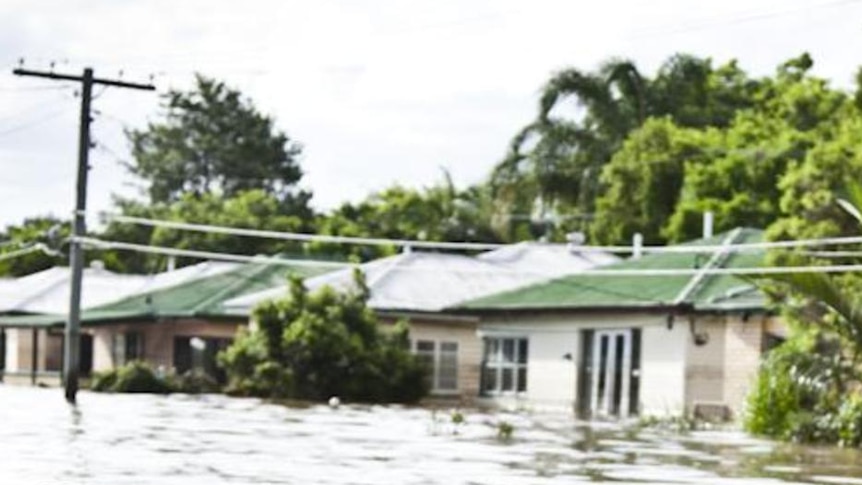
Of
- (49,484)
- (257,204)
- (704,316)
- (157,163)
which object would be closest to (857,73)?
(704,316)

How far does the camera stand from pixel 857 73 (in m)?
44.5

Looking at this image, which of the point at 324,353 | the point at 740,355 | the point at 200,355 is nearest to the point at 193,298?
the point at 200,355

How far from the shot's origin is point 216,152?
352 ft

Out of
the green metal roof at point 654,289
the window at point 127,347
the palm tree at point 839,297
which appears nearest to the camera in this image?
the palm tree at point 839,297

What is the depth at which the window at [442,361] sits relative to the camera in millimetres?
51281

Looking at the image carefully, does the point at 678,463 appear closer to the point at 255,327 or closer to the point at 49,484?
the point at 49,484

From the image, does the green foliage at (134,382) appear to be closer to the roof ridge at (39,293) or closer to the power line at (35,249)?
the power line at (35,249)

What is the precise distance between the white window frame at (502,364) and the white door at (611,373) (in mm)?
2846

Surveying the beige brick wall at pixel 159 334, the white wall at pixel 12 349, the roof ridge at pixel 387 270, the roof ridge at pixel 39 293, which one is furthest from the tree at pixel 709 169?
Result: the white wall at pixel 12 349

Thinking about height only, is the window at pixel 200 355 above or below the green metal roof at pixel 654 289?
below

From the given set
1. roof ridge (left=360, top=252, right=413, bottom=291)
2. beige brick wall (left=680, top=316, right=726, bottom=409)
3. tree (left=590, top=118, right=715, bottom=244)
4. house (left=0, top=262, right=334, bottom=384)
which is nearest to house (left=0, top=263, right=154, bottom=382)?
house (left=0, top=262, right=334, bottom=384)

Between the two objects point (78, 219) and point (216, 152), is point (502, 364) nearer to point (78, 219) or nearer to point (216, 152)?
point (78, 219)

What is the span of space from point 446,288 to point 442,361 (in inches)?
103

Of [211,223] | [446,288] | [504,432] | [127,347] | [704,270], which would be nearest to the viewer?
[504,432]
